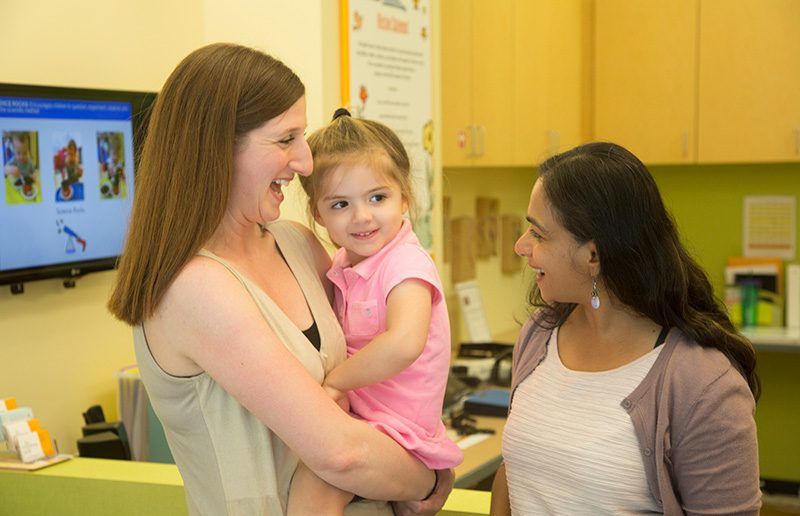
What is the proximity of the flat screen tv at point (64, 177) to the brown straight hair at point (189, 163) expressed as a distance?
2.93ft

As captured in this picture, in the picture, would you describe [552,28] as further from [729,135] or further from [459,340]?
[459,340]

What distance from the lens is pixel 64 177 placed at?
8.52 feet

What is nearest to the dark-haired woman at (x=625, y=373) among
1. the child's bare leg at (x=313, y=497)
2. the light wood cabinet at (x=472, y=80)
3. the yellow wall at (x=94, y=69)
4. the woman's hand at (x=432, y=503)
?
the woman's hand at (x=432, y=503)

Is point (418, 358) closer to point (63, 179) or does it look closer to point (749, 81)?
point (63, 179)

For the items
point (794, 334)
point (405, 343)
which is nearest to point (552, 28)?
point (794, 334)

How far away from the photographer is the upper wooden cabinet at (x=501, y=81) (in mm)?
4258

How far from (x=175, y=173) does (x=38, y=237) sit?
3.94ft

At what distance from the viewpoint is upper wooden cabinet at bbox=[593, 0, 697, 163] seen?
499 cm

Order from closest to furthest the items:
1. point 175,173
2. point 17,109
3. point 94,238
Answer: point 175,173, point 17,109, point 94,238

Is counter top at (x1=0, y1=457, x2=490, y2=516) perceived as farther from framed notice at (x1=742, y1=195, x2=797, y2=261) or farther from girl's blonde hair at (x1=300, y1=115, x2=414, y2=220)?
framed notice at (x1=742, y1=195, x2=797, y2=261)

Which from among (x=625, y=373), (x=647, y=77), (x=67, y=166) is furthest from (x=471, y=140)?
(x=625, y=373)

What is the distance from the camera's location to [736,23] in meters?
4.84

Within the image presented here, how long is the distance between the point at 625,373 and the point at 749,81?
143 inches

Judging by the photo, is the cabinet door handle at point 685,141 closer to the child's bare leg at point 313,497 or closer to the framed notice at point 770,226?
the framed notice at point 770,226
